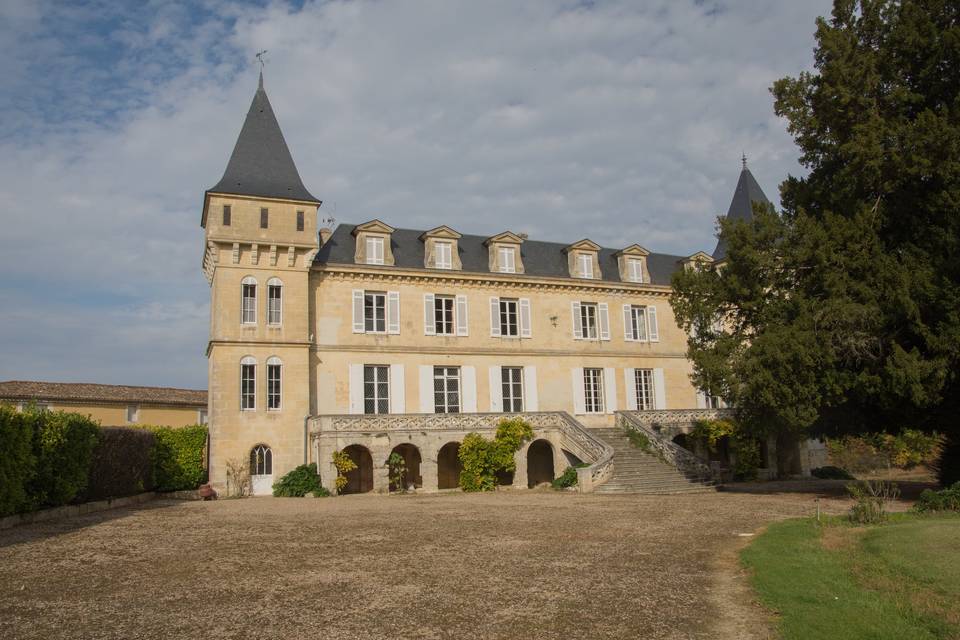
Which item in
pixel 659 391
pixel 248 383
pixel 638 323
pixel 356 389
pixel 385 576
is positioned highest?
pixel 638 323

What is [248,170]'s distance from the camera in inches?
1037

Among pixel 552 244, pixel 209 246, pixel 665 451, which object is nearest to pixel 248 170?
pixel 209 246

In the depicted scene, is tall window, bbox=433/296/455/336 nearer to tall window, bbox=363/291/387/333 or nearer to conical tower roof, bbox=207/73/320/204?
tall window, bbox=363/291/387/333

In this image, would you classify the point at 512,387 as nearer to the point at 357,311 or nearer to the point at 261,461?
the point at 357,311

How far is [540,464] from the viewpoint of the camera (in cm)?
2817

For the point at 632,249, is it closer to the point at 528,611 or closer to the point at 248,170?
the point at 248,170

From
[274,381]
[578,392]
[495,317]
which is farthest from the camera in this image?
[578,392]

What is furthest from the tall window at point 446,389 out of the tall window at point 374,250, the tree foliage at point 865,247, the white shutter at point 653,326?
the tree foliage at point 865,247

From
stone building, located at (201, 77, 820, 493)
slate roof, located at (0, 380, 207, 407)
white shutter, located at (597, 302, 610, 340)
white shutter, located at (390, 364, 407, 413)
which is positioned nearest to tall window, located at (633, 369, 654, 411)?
stone building, located at (201, 77, 820, 493)

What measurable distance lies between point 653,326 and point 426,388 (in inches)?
411

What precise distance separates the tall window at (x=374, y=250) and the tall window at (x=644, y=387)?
37.5 ft

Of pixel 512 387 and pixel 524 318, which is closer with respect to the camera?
pixel 512 387

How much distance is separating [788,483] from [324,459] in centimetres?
1571

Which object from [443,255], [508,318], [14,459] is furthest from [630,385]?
[14,459]
